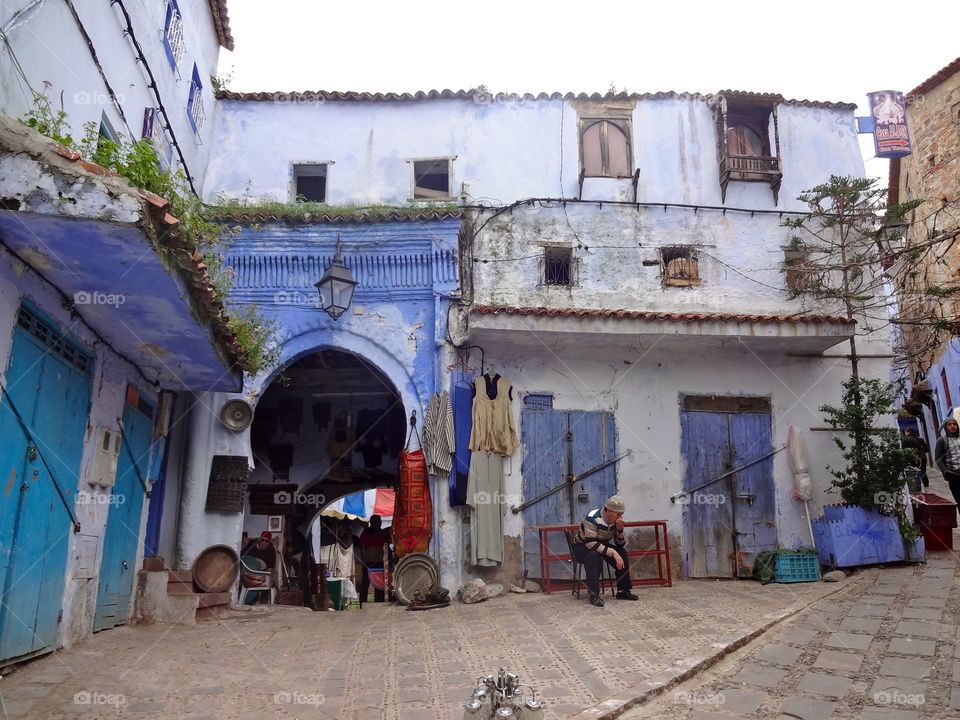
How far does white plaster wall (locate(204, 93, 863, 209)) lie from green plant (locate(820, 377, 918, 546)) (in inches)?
144

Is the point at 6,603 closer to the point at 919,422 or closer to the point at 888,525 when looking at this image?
the point at 888,525

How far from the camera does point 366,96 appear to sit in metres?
12.8

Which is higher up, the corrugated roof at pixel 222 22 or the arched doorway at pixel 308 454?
the corrugated roof at pixel 222 22

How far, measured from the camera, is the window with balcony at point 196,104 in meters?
11.7

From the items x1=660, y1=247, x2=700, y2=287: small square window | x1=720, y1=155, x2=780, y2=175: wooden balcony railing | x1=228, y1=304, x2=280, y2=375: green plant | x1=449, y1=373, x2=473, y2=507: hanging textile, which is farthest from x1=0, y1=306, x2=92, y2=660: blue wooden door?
x1=720, y1=155, x2=780, y2=175: wooden balcony railing

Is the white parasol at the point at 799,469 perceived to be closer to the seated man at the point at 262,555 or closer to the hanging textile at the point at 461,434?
the hanging textile at the point at 461,434

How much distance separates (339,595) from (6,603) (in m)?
9.68

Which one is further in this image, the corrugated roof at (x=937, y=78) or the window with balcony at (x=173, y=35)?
the corrugated roof at (x=937, y=78)

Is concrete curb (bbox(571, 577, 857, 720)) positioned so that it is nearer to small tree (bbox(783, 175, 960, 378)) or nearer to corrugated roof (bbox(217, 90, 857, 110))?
small tree (bbox(783, 175, 960, 378))

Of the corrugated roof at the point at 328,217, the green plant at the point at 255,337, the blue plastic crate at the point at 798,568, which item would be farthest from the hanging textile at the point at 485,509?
the blue plastic crate at the point at 798,568

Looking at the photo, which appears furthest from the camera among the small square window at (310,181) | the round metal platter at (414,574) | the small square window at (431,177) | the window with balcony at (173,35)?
the small square window at (310,181)

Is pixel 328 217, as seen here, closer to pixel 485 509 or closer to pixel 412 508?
pixel 412 508

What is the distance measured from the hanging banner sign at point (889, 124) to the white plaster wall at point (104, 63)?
11.2 metres

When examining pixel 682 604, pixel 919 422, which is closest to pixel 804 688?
pixel 682 604
